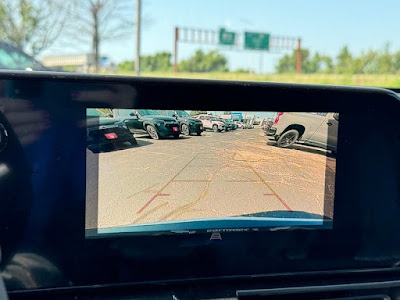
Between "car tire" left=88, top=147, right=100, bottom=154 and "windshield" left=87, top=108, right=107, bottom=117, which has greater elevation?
"windshield" left=87, top=108, right=107, bottom=117

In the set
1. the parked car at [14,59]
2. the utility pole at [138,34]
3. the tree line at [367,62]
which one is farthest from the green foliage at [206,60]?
the parked car at [14,59]

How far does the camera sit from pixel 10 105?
124cm

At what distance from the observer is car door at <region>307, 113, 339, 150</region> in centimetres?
149

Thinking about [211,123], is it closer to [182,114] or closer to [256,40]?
[182,114]

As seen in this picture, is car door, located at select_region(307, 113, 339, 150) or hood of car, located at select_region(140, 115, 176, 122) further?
car door, located at select_region(307, 113, 339, 150)

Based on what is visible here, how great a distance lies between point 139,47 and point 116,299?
1331cm

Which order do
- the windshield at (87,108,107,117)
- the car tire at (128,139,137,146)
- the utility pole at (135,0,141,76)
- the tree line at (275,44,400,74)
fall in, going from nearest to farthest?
1. the windshield at (87,108,107,117)
2. the car tire at (128,139,137,146)
3. the utility pole at (135,0,141,76)
4. the tree line at (275,44,400,74)

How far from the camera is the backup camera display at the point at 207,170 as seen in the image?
1359 millimetres

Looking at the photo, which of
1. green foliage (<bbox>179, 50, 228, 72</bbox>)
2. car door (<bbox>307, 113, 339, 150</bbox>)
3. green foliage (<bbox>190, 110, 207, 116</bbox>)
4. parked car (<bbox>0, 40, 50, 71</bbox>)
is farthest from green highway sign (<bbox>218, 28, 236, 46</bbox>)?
green foliage (<bbox>190, 110, 207, 116</bbox>)

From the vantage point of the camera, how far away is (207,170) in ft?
4.72

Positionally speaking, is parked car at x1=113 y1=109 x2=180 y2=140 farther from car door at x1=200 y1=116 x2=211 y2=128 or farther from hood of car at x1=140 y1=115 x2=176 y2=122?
car door at x1=200 y1=116 x2=211 y2=128

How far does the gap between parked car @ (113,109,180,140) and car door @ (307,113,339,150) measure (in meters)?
0.56

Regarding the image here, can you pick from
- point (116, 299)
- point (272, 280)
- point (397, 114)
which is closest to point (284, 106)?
point (397, 114)

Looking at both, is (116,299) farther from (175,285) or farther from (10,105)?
(10,105)
